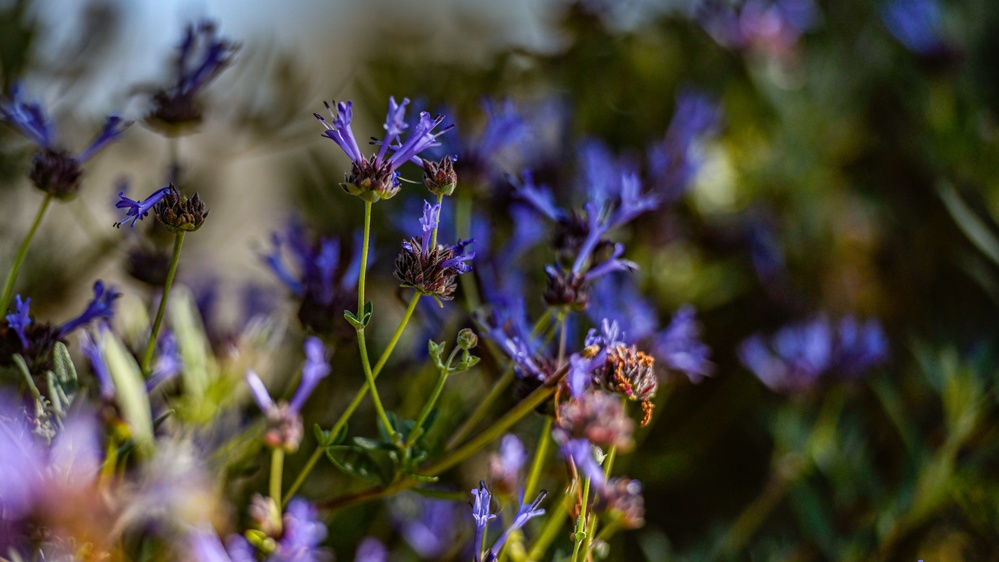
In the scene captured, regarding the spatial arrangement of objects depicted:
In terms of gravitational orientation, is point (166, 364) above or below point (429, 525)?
above

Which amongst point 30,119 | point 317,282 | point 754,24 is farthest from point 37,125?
point 754,24

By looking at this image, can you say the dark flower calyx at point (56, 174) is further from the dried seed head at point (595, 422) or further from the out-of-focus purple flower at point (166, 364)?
the dried seed head at point (595, 422)

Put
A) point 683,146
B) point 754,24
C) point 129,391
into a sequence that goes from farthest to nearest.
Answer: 1. point 754,24
2. point 683,146
3. point 129,391

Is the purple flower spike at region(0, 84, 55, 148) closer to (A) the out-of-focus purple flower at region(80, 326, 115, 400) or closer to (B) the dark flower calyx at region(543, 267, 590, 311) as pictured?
(A) the out-of-focus purple flower at region(80, 326, 115, 400)

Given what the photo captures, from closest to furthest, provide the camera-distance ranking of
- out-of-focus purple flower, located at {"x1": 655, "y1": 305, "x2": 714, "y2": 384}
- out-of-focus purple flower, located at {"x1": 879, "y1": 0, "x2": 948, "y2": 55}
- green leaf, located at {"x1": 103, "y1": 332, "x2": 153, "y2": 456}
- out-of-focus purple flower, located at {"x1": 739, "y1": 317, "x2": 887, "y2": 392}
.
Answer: green leaf, located at {"x1": 103, "y1": 332, "x2": 153, "y2": 456} → out-of-focus purple flower, located at {"x1": 655, "y1": 305, "x2": 714, "y2": 384} → out-of-focus purple flower, located at {"x1": 739, "y1": 317, "x2": 887, "y2": 392} → out-of-focus purple flower, located at {"x1": 879, "y1": 0, "x2": 948, "y2": 55}

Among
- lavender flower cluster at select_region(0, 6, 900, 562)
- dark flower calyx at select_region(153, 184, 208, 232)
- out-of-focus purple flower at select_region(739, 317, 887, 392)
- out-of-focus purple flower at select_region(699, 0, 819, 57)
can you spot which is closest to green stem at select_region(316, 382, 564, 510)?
lavender flower cluster at select_region(0, 6, 900, 562)

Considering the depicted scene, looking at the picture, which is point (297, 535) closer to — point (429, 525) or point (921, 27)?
point (429, 525)
